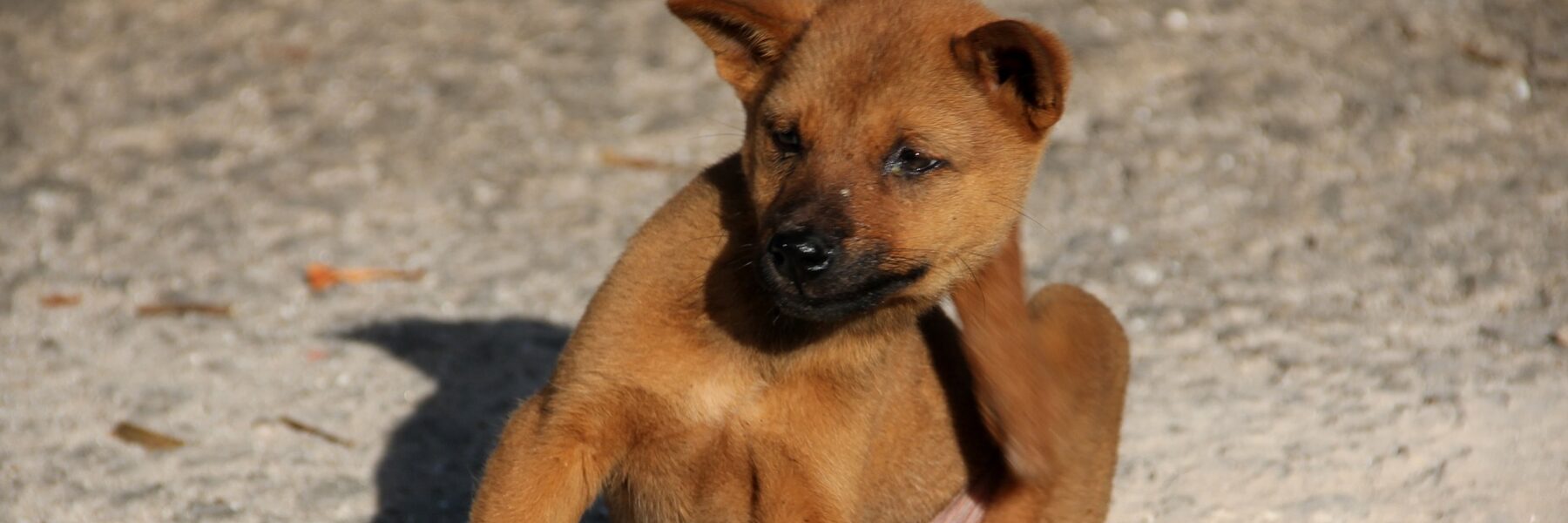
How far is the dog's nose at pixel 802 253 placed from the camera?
3.72 m

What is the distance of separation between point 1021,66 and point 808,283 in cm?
79

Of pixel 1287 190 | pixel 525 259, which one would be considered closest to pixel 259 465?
pixel 525 259

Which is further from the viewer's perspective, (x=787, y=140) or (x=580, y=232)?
(x=580, y=232)

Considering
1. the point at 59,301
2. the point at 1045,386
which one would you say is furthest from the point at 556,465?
the point at 59,301

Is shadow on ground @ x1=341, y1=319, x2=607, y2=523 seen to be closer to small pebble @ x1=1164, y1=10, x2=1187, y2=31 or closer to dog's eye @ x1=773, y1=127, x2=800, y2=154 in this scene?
dog's eye @ x1=773, y1=127, x2=800, y2=154

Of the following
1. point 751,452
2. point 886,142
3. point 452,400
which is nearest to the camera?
point 886,142

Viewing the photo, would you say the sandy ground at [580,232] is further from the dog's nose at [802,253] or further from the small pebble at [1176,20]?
the dog's nose at [802,253]

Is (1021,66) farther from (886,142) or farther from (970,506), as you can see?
(970,506)

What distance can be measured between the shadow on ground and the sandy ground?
0.06 ft

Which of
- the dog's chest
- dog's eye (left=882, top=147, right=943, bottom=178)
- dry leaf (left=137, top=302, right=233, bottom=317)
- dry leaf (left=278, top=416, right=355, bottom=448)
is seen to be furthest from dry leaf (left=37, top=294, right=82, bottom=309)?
dog's eye (left=882, top=147, right=943, bottom=178)

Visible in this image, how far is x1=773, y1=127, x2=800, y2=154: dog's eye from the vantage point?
4.01m

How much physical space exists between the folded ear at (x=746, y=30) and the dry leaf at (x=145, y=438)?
8.86ft

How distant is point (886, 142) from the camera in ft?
12.9

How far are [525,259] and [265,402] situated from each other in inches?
65.8
